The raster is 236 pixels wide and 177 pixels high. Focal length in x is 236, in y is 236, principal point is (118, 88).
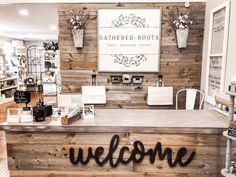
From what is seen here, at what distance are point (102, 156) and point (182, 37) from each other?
7.20 feet

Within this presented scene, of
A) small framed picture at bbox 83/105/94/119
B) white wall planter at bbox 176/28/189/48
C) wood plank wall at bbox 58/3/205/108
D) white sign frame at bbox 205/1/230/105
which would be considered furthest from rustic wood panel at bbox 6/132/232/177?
white wall planter at bbox 176/28/189/48

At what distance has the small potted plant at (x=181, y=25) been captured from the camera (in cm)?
347

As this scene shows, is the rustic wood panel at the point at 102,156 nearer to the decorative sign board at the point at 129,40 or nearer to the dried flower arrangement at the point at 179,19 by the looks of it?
the decorative sign board at the point at 129,40

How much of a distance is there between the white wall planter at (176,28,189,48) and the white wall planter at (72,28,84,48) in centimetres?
143

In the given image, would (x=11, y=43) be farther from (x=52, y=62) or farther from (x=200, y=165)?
(x=200, y=165)

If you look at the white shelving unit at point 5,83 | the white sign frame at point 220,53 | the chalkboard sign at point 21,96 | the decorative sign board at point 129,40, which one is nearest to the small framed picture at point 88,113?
the chalkboard sign at point 21,96

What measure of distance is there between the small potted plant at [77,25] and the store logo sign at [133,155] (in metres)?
1.91

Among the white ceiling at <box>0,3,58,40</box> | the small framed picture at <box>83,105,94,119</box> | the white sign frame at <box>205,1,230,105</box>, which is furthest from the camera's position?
the white ceiling at <box>0,3,58,40</box>

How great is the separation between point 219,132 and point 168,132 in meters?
0.44

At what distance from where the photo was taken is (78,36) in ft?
11.6

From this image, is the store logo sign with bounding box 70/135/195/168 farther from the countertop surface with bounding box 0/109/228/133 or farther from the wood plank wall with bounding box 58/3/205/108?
the wood plank wall with bounding box 58/3/205/108

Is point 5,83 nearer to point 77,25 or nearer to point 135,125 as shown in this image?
point 77,25

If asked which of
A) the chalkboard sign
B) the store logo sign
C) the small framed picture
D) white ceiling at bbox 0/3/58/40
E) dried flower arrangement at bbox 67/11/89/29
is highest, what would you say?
white ceiling at bbox 0/3/58/40

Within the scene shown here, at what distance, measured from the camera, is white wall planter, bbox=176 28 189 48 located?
347 cm
